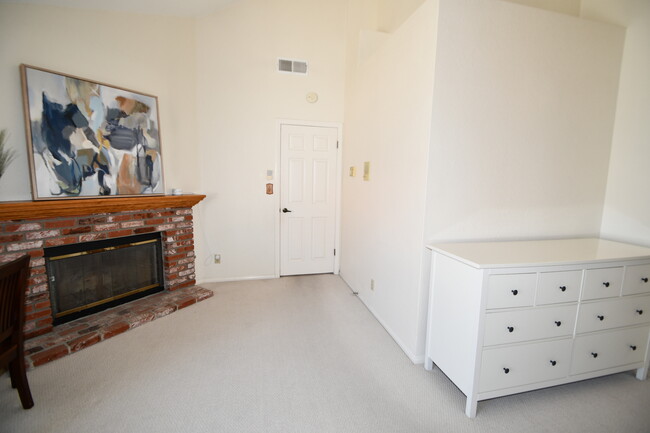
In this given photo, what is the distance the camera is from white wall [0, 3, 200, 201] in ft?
7.32

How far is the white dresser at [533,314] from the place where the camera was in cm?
169

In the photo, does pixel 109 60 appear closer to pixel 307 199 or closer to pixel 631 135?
pixel 307 199

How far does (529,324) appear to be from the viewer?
177 centimetres

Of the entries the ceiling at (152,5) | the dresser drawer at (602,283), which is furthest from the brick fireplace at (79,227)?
the dresser drawer at (602,283)

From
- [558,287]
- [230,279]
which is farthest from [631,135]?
[230,279]

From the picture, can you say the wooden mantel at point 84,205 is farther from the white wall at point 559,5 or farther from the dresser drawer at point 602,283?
the white wall at point 559,5

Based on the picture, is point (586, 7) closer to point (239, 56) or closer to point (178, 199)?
point (239, 56)

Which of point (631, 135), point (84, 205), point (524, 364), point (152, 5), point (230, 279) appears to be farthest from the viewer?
point (230, 279)

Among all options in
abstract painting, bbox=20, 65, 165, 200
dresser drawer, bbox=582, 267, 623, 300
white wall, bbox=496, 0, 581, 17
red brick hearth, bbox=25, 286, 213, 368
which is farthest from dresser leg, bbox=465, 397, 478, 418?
abstract painting, bbox=20, 65, 165, 200

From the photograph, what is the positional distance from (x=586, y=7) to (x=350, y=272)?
11.5 ft

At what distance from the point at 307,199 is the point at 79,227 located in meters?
2.47

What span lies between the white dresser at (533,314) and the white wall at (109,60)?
10.2 ft

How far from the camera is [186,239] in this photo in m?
3.47

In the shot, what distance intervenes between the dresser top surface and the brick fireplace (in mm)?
2782
